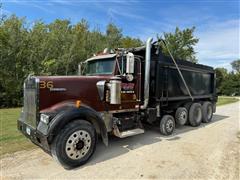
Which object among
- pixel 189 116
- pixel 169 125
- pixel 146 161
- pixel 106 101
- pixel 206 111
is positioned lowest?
pixel 146 161

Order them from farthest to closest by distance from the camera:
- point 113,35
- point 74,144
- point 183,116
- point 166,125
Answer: point 113,35, point 183,116, point 166,125, point 74,144

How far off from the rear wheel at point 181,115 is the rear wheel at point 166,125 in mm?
621

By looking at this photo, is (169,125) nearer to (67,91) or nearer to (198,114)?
(198,114)

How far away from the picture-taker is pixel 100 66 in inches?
233

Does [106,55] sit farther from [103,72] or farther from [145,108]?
[145,108]

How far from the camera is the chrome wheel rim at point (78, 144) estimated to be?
429 cm

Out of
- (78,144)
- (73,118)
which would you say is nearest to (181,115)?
(78,144)

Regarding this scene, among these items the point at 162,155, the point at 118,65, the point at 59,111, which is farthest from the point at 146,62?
the point at 59,111

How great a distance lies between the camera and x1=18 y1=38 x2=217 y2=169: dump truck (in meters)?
4.29

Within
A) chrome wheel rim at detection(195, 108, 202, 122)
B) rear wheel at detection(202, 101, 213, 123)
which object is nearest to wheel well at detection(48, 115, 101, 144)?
chrome wheel rim at detection(195, 108, 202, 122)

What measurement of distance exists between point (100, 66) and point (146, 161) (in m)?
2.73

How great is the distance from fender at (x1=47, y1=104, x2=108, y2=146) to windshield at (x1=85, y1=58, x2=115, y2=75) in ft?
4.52

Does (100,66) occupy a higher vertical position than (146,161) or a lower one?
higher

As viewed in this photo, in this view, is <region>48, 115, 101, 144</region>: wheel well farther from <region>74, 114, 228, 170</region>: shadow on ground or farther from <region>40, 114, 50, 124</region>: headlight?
<region>74, 114, 228, 170</region>: shadow on ground
